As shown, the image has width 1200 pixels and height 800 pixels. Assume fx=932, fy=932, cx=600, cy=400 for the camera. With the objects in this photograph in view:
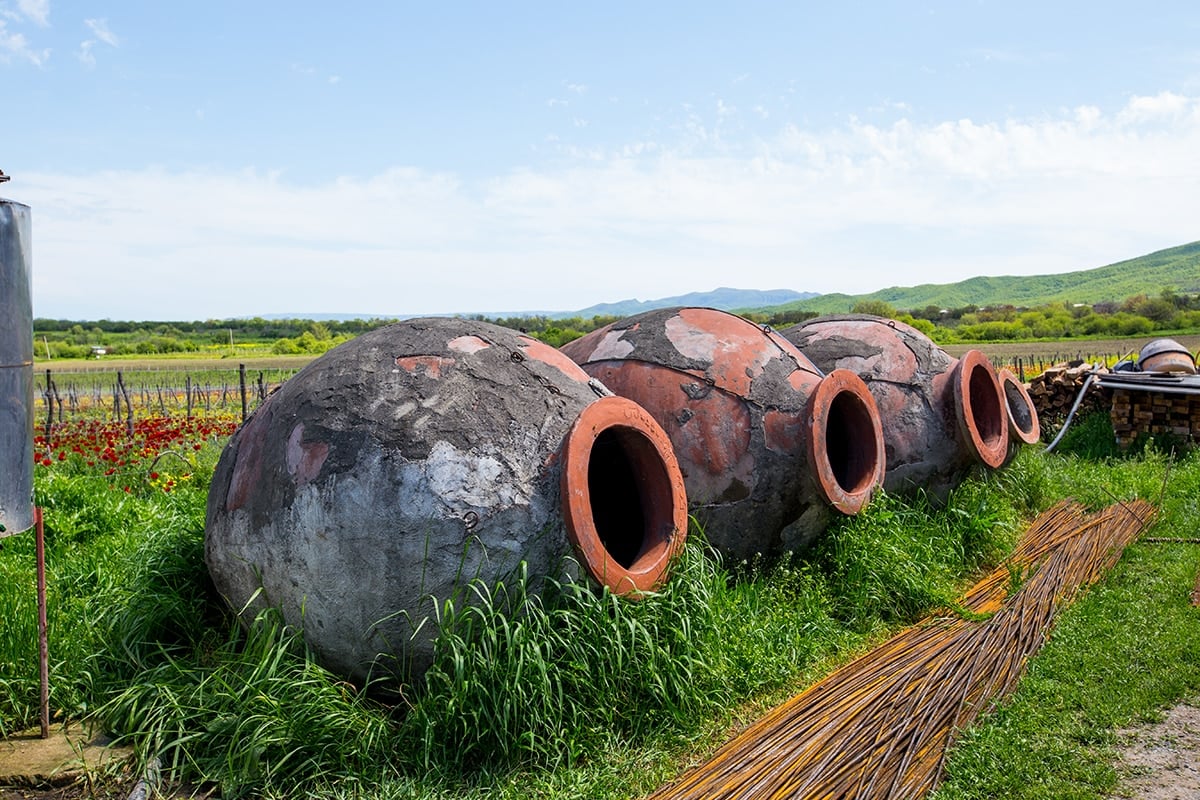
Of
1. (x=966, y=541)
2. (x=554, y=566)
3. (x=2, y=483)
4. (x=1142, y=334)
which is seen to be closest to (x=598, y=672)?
(x=554, y=566)

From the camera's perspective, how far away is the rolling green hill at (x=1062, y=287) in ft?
364

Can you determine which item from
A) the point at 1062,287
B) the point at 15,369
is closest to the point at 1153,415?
the point at 15,369

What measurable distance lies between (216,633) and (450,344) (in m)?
1.79

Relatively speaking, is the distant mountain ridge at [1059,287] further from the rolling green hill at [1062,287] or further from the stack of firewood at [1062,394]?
the stack of firewood at [1062,394]

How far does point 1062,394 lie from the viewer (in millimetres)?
11953

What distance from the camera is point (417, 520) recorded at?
3.90 m

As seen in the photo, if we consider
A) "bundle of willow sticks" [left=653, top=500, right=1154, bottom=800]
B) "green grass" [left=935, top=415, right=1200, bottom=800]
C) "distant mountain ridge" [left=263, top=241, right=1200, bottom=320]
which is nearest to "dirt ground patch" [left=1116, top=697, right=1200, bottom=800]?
"green grass" [left=935, top=415, right=1200, bottom=800]

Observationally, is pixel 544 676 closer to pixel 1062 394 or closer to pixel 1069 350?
pixel 1062 394

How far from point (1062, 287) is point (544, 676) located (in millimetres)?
143526

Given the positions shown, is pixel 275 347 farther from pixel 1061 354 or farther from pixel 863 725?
pixel 863 725

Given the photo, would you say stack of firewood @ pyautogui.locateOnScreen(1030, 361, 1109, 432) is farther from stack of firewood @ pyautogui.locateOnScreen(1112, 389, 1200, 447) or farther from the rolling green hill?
the rolling green hill

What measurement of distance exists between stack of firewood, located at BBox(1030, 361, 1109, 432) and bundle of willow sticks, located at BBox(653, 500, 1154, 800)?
6.11m

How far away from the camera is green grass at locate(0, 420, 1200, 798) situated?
12.3 ft

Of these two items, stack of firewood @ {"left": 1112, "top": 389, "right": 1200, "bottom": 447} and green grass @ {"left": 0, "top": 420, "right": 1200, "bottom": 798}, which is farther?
stack of firewood @ {"left": 1112, "top": 389, "right": 1200, "bottom": 447}
